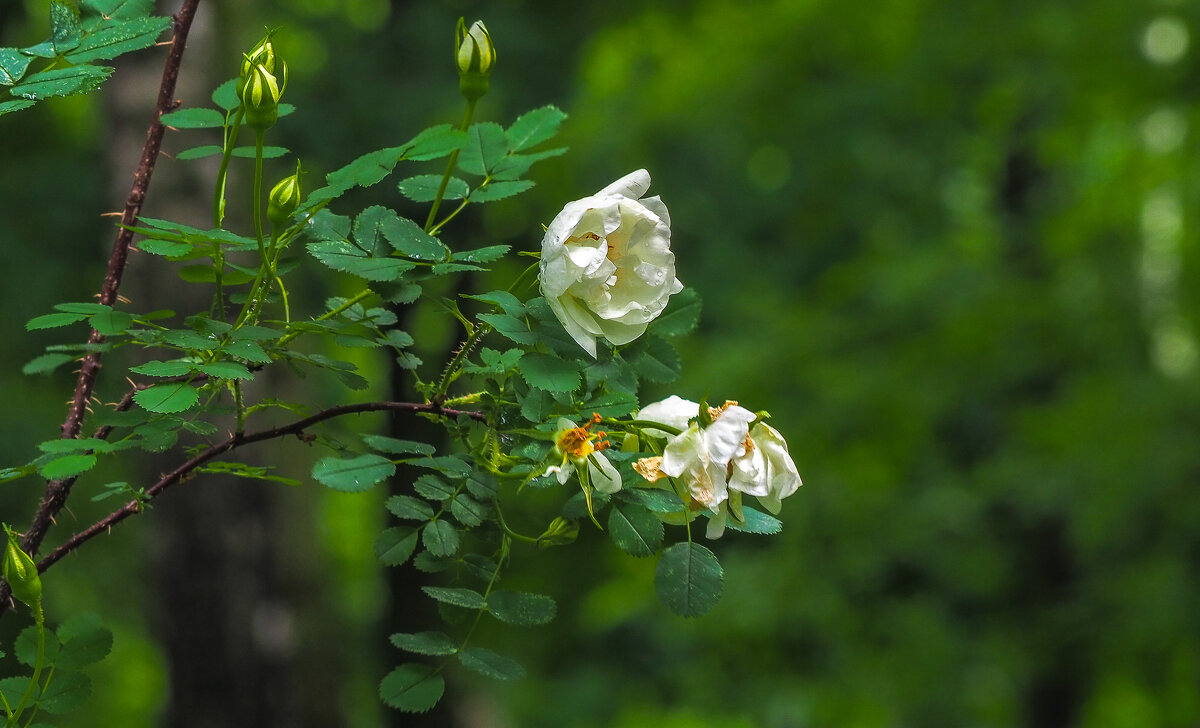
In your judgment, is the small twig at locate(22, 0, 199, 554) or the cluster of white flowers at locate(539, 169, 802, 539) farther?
the small twig at locate(22, 0, 199, 554)

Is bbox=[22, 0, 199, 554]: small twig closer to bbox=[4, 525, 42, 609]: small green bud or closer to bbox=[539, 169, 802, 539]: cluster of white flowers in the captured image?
bbox=[4, 525, 42, 609]: small green bud

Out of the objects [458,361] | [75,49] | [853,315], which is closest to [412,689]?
[458,361]

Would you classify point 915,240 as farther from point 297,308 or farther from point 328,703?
point 328,703

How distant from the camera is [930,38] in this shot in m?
5.35

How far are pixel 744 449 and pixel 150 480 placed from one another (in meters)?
3.83

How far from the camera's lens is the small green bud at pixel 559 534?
0.92 meters

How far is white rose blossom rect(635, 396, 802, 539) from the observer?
2.72 ft

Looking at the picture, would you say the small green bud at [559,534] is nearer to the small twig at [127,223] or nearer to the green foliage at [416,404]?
the green foliage at [416,404]

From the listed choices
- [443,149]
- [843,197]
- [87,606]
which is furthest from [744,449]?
[87,606]

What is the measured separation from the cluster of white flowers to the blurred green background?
3688 mm

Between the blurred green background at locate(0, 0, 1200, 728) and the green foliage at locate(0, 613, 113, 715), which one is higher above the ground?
the green foliage at locate(0, 613, 113, 715)

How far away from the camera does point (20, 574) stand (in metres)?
0.84

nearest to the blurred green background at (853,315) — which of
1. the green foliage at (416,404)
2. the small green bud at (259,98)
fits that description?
the green foliage at (416,404)

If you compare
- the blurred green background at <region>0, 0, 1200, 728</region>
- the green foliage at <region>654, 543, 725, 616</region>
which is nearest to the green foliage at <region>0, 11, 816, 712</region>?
the green foliage at <region>654, 543, 725, 616</region>
